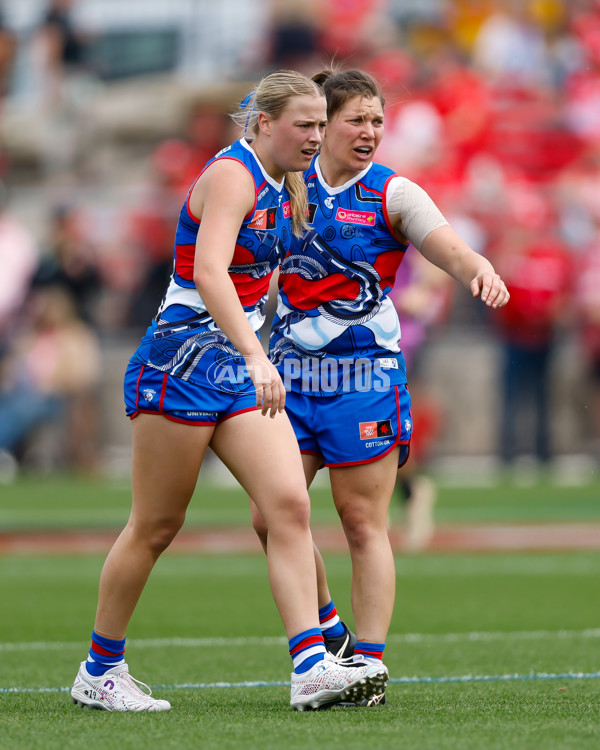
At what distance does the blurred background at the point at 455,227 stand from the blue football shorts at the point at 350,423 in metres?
10.7

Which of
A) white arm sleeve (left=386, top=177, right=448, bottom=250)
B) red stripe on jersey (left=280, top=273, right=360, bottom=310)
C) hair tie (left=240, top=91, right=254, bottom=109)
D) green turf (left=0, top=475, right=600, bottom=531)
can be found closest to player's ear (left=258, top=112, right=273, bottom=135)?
hair tie (left=240, top=91, right=254, bottom=109)

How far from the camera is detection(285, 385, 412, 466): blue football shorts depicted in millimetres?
4961

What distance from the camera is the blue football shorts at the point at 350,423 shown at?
4.96m

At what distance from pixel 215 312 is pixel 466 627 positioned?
3.24m

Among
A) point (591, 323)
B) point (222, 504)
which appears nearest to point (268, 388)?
point (222, 504)

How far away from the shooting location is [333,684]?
447 centimetres

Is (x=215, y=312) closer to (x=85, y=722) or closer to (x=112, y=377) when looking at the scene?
(x=85, y=722)

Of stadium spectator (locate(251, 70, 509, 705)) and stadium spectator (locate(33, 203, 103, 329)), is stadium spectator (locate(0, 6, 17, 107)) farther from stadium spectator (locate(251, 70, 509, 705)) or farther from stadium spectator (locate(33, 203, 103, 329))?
stadium spectator (locate(251, 70, 509, 705))

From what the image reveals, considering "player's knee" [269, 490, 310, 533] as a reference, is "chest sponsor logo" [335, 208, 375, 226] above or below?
above

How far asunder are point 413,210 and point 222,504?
9.93 m

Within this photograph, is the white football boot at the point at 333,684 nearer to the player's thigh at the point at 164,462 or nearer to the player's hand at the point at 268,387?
the player's thigh at the point at 164,462

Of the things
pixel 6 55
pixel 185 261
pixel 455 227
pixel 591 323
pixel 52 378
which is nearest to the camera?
pixel 185 261

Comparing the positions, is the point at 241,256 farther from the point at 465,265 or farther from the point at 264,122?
the point at 465,265

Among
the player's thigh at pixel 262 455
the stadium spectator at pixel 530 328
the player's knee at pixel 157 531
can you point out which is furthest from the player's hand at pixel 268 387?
the stadium spectator at pixel 530 328
